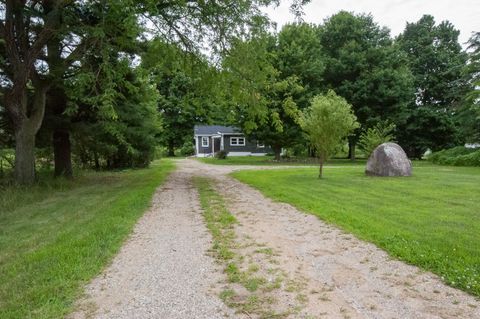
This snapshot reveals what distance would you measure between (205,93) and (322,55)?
2152 cm

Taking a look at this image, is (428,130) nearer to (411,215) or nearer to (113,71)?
(411,215)

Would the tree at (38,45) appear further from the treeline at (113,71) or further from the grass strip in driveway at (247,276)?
the grass strip in driveway at (247,276)

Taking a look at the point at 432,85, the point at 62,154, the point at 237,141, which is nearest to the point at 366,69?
the point at 432,85

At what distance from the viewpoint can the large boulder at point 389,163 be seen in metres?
16.2

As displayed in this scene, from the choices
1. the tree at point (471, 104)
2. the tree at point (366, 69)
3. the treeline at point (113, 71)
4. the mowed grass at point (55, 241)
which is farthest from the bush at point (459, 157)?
the mowed grass at point (55, 241)

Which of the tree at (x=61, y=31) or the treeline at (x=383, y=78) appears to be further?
the treeline at (x=383, y=78)

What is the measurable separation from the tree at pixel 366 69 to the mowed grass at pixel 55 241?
23900mm

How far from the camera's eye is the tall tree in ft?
112

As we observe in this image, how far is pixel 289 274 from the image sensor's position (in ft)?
14.8

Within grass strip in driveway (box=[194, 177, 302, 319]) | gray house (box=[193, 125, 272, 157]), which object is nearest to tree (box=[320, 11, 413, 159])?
gray house (box=[193, 125, 272, 157])

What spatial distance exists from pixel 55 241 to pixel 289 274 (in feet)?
13.0

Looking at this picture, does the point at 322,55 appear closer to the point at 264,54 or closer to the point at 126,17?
the point at 264,54

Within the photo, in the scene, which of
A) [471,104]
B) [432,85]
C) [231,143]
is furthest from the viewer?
[231,143]

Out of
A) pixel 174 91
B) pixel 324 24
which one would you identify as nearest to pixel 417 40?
pixel 324 24
